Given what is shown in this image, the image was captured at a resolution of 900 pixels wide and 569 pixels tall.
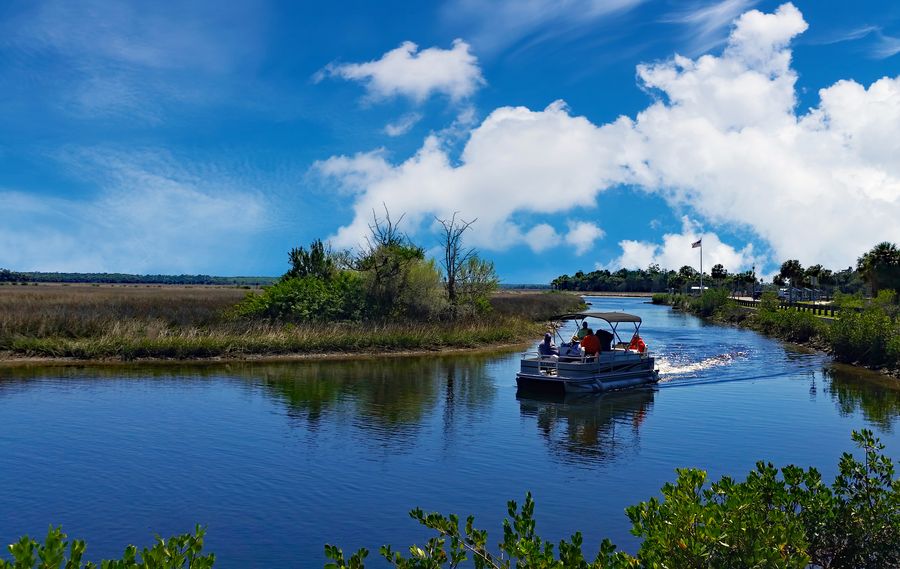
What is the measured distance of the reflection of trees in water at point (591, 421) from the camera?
17.5 metres

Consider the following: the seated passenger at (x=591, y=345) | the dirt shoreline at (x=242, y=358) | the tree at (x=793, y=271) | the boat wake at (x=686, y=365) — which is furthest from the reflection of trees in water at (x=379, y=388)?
the tree at (x=793, y=271)

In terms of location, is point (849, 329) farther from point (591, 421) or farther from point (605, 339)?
point (591, 421)

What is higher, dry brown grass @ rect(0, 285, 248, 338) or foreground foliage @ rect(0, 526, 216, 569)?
dry brown grass @ rect(0, 285, 248, 338)

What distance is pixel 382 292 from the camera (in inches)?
1797

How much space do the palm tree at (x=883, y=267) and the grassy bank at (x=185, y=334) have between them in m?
41.4

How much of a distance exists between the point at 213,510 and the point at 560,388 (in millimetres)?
15390

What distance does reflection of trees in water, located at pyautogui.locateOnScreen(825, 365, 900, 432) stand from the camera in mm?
22234

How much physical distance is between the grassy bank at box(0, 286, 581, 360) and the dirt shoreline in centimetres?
34

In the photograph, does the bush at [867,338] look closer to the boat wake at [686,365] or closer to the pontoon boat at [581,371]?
the boat wake at [686,365]

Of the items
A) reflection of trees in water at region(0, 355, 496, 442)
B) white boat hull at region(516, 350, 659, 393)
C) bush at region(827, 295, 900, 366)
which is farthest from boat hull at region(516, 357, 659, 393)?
bush at region(827, 295, 900, 366)

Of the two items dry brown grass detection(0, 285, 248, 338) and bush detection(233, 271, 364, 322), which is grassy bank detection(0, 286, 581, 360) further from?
bush detection(233, 271, 364, 322)

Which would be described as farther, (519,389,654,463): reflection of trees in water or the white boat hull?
the white boat hull

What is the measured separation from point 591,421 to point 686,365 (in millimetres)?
16901

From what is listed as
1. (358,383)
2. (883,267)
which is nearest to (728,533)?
(358,383)
